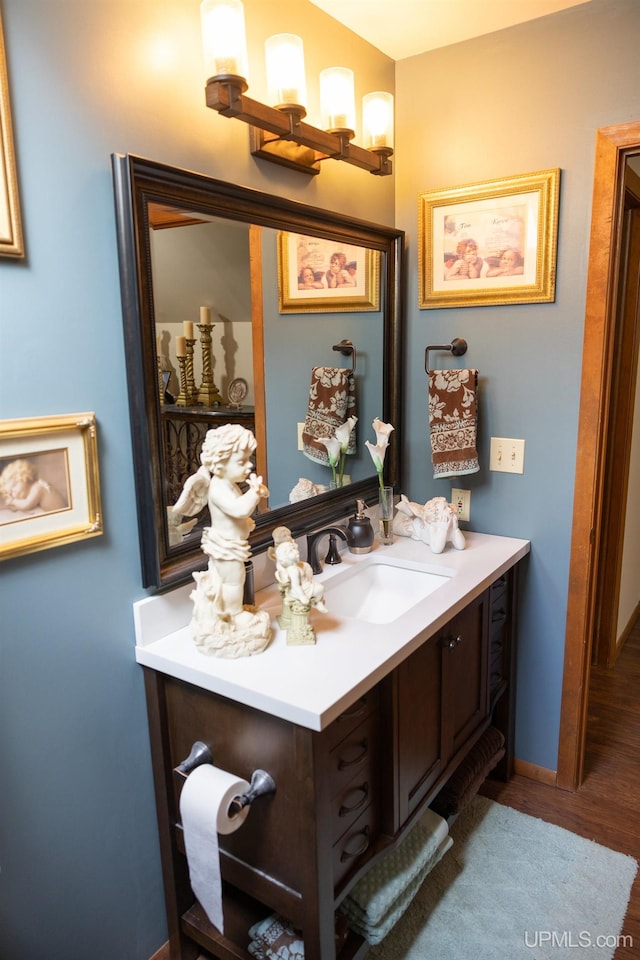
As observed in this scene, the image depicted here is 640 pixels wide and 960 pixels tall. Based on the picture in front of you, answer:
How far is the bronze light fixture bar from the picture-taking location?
135 centimetres

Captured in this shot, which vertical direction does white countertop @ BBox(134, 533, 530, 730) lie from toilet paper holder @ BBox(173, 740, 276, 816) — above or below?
above

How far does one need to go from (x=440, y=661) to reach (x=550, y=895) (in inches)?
30.0

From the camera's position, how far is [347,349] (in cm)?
207

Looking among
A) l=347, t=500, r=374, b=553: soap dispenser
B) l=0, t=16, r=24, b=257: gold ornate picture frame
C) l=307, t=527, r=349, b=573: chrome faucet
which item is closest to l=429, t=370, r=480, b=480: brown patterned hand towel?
l=347, t=500, r=374, b=553: soap dispenser

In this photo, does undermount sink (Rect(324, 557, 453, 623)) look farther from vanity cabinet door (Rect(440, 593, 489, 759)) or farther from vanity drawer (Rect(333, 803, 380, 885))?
vanity drawer (Rect(333, 803, 380, 885))

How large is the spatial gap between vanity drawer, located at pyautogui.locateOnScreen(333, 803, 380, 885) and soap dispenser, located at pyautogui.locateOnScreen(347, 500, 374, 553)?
0.75 m

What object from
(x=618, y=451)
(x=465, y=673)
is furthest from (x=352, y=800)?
(x=618, y=451)

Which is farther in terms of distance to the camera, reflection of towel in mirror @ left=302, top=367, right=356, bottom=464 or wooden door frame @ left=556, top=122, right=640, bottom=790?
reflection of towel in mirror @ left=302, top=367, right=356, bottom=464

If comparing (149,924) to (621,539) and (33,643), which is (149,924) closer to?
(33,643)

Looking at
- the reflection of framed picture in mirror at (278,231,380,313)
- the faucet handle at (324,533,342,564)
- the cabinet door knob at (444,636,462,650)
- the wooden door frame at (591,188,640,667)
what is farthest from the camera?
the wooden door frame at (591,188,640,667)

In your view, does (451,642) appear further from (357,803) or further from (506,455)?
(506,455)

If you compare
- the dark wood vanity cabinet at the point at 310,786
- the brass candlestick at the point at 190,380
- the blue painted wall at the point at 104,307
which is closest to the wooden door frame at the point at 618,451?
the blue painted wall at the point at 104,307

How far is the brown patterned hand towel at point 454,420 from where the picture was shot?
2.06 m

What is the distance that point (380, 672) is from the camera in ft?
4.39
